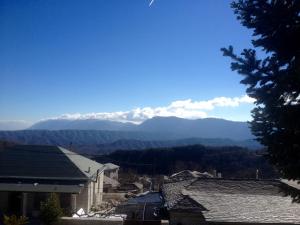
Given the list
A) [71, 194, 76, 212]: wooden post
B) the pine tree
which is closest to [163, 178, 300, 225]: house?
[71, 194, 76, 212]: wooden post

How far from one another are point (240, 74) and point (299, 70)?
178 cm

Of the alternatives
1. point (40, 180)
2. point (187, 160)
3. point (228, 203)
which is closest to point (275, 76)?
point (228, 203)

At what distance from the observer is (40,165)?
32875 millimetres

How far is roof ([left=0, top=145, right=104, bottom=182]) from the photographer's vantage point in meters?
31.5

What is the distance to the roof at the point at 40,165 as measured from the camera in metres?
31.5

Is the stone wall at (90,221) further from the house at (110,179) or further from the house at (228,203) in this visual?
the house at (110,179)

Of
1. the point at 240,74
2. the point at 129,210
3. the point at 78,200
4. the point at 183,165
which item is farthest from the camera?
the point at 183,165

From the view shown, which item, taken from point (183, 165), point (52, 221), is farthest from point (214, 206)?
point (183, 165)

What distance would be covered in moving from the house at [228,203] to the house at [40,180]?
7.12 metres

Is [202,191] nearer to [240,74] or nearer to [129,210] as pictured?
[129,210]

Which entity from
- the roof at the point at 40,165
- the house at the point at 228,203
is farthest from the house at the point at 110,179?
the house at the point at 228,203

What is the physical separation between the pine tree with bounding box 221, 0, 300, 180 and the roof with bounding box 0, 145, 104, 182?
79.1 ft

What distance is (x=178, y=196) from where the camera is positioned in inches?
968

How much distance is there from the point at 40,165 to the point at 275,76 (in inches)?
1077
